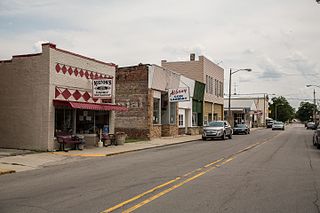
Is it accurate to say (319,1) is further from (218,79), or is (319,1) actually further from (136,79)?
(218,79)

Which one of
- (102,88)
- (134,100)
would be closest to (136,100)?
(134,100)

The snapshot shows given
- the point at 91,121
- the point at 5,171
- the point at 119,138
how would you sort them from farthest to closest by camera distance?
1. the point at 119,138
2. the point at 91,121
3. the point at 5,171

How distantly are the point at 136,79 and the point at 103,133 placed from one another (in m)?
8.80

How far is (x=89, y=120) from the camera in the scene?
77.6ft

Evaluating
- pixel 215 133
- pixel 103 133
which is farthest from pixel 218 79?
pixel 103 133

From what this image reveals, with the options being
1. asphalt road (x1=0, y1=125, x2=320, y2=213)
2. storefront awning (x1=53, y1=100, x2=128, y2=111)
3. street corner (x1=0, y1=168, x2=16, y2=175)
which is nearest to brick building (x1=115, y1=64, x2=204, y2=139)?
storefront awning (x1=53, y1=100, x2=128, y2=111)

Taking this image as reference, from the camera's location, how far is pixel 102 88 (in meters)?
22.2

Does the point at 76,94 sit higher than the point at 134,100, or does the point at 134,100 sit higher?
the point at 134,100

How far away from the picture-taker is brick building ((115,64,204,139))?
31484mm

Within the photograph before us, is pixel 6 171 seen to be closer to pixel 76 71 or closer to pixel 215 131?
pixel 76 71

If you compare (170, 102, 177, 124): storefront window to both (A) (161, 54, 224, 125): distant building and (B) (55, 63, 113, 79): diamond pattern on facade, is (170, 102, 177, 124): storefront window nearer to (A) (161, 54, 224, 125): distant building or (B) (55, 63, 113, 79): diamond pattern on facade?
(A) (161, 54, 224, 125): distant building

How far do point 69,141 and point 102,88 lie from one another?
12.2 ft

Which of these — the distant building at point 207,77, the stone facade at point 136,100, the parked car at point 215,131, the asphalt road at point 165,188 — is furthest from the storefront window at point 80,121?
the distant building at point 207,77

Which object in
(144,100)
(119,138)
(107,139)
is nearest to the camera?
(107,139)
